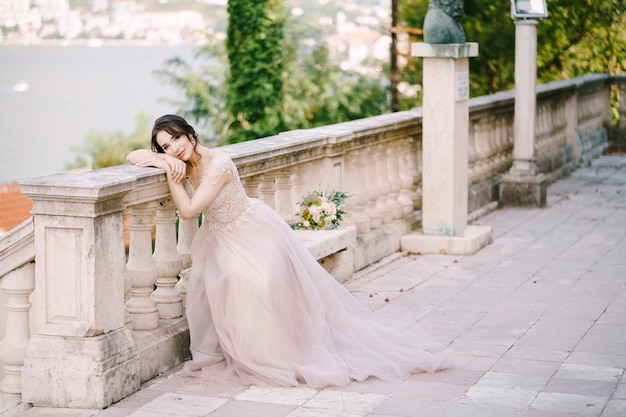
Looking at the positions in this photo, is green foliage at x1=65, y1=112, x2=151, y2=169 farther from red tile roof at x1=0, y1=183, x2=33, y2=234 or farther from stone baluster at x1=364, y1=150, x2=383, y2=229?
stone baluster at x1=364, y1=150, x2=383, y2=229

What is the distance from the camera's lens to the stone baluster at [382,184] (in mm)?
9297

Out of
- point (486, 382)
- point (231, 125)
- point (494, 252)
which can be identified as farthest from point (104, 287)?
point (231, 125)

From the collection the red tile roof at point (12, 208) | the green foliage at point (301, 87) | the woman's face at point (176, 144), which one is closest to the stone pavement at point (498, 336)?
the woman's face at point (176, 144)

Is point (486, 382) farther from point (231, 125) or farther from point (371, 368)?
point (231, 125)

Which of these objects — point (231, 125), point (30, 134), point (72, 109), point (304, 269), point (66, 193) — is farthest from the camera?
point (72, 109)

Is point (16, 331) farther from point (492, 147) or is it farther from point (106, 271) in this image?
point (492, 147)

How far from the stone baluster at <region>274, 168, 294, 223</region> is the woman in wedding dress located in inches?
60.1

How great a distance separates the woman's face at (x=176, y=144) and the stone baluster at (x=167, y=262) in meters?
0.27

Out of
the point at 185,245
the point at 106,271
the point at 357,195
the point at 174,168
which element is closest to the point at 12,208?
the point at 357,195

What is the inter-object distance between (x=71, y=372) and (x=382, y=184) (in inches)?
186

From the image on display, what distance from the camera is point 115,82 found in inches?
5428

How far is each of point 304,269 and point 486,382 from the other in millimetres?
1230

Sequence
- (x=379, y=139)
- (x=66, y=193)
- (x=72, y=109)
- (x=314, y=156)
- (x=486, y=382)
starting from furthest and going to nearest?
(x=72, y=109) → (x=379, y=139) → (x=314, y=156) → (x=486, y=382) → (x=66, y=193)

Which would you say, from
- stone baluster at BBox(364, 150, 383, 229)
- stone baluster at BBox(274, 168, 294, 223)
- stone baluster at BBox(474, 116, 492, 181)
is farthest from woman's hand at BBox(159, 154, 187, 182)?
stone baluster at BBox(474, 116, 492, 181)
